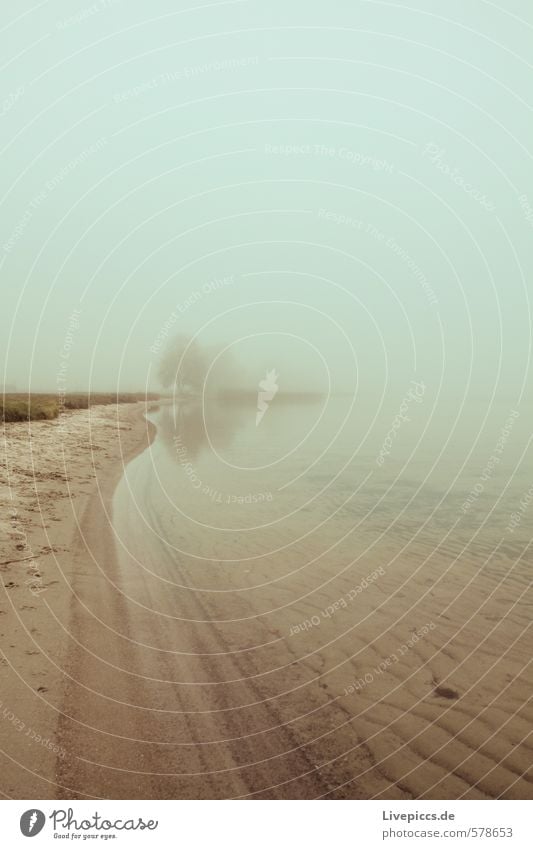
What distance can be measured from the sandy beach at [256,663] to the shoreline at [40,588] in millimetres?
32

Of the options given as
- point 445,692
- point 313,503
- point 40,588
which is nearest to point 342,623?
point 445,692

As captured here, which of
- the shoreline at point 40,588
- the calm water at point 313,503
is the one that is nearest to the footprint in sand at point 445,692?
the calm water at point 313,503

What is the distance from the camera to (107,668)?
7.45m

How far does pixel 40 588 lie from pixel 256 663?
4397 millimetres

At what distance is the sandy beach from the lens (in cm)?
573

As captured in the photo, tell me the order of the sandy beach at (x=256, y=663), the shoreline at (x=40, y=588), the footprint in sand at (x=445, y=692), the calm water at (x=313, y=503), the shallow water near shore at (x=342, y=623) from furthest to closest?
1. the calm water at (x=313, y=503)
2. the footprint in sand at (x=445, y=692)
3. the shallow water near shore at (x=342, y=623)
4. the shoreline at (x=40, y=588)
5. the sandy beach at (x=256, y=663)

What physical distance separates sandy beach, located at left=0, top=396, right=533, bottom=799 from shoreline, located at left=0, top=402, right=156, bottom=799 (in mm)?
32

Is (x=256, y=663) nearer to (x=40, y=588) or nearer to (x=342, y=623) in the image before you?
(x=342, y=623)

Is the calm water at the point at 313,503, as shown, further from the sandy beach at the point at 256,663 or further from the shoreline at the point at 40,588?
the shoreline at the point at 40,588

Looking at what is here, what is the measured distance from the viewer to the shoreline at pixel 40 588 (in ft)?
19.2

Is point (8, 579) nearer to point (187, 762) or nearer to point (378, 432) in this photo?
point (187, 762)

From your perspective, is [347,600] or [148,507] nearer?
[347,600]
